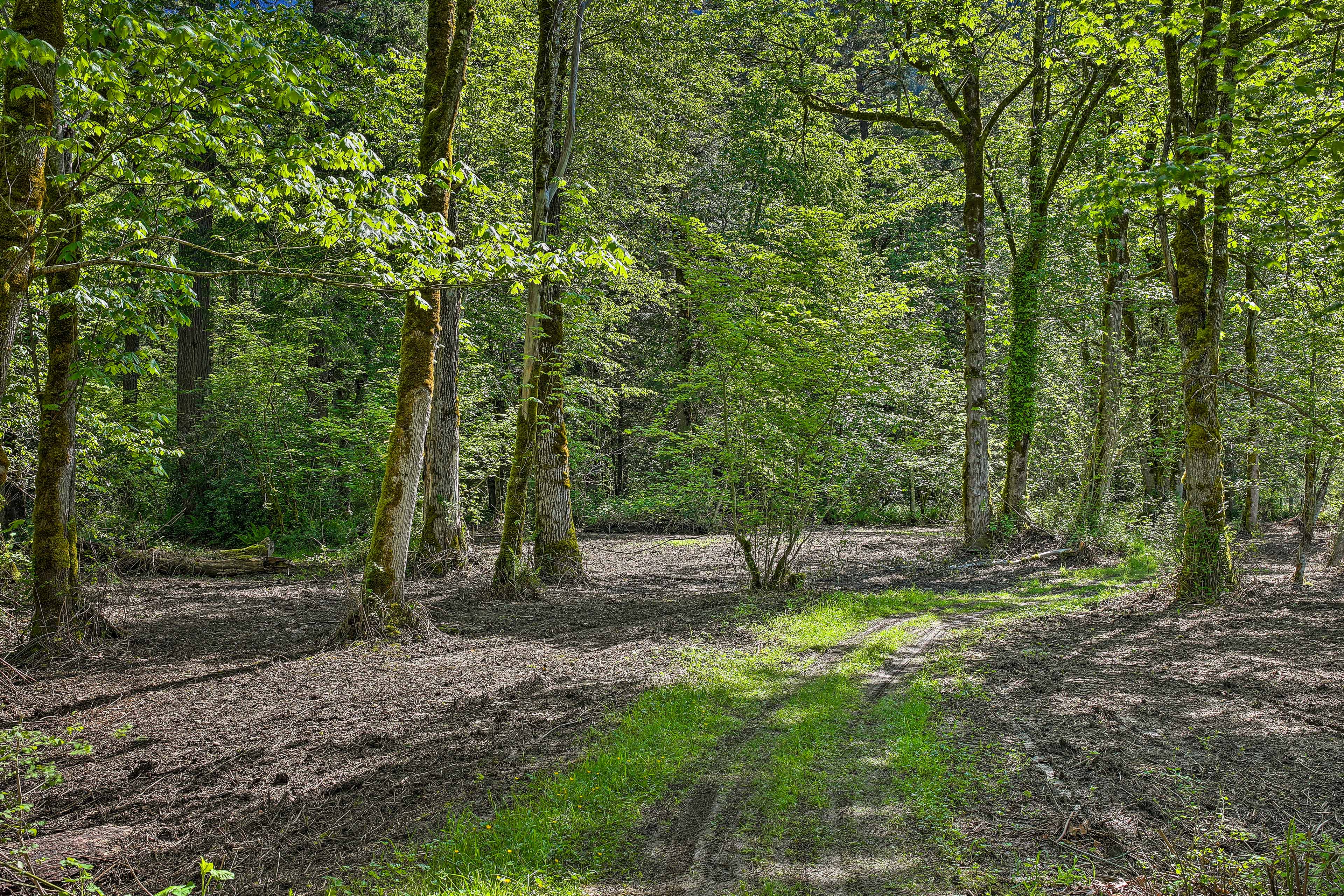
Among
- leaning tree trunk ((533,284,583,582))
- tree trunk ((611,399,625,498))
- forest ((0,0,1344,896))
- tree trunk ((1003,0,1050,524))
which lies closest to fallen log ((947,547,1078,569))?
forest ((0,0,1344,896))

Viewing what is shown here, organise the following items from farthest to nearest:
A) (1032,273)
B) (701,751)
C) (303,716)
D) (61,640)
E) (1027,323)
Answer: (1027,323) < (1032,273) < (61,640) < (303,716) < (701,751)

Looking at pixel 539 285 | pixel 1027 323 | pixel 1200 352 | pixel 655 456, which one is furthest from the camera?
pixel 1027 323

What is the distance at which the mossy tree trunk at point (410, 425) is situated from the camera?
7.46 m

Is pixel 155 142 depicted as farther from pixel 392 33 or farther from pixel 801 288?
pixel 392 33

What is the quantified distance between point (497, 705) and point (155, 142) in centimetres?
459

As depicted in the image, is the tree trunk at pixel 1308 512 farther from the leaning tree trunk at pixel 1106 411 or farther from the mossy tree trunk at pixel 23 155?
the mossy tree trunk at pixel 23 155

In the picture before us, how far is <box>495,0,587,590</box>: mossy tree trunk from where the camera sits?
934 cm

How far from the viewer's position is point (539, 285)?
900 cm

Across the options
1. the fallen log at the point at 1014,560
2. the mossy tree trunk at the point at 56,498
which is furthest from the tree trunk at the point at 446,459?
the fallen log at the point at 1014,560

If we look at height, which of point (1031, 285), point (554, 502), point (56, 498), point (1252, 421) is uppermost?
point (1031, 285)

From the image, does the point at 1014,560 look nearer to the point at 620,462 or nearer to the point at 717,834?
the point at 717,834

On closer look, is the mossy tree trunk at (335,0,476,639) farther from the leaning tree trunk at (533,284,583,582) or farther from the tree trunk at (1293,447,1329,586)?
the tree trunk at (1293,447,1329,586)

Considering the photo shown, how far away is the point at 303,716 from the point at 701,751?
10.2ft

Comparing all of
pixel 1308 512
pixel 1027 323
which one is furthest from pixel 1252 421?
pixel 1308 512
